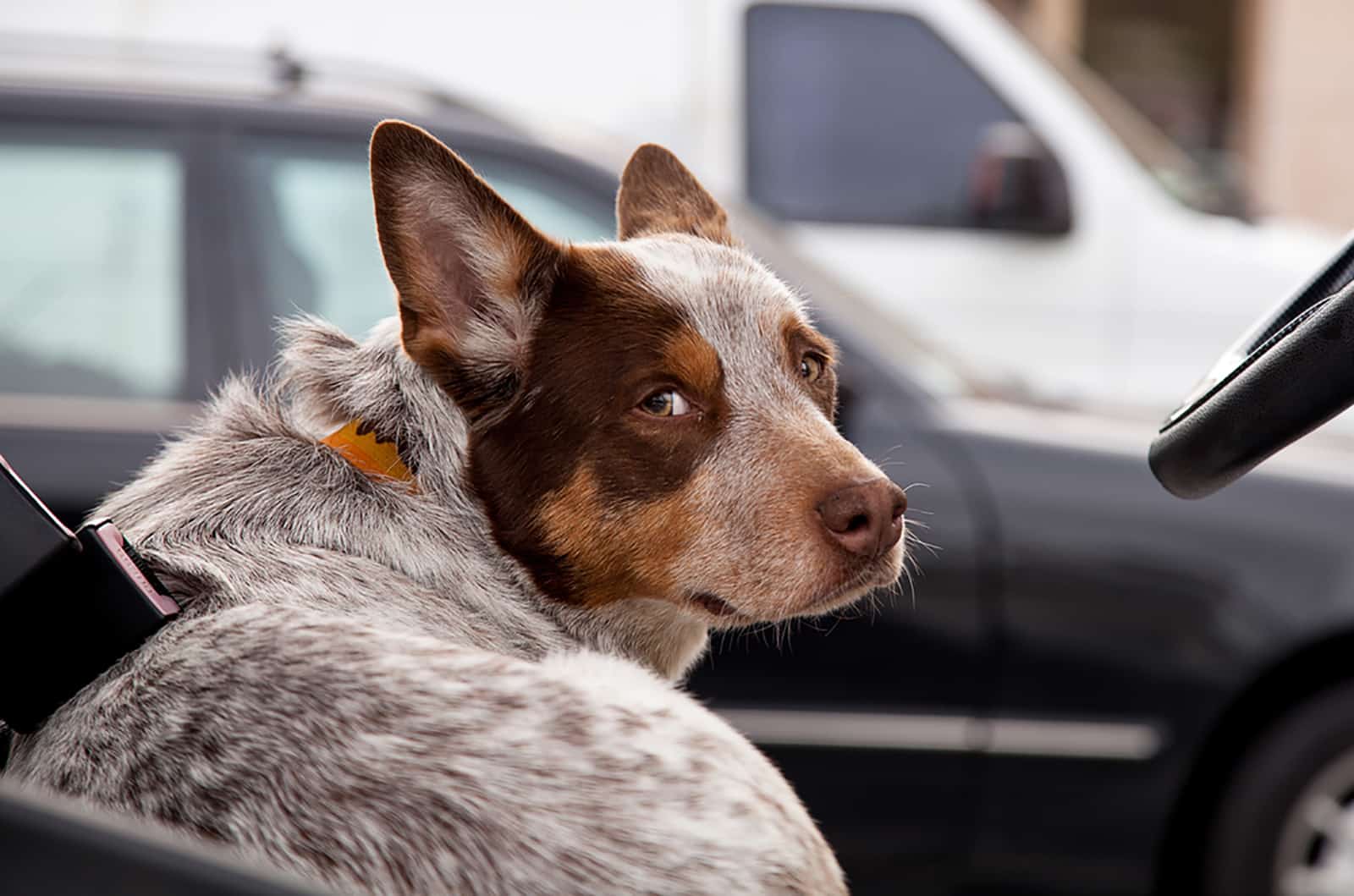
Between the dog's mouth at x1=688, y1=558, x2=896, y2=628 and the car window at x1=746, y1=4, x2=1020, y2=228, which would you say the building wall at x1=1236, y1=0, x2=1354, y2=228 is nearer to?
the car window at x1=746, y1=4, x2=1020, y2=228

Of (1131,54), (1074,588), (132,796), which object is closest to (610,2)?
(1074,588)

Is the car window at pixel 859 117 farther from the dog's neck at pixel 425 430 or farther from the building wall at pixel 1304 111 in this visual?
the building wall at pixel 1304 111

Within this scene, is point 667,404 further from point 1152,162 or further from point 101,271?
point 1152,162

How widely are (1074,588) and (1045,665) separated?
0.68 feet

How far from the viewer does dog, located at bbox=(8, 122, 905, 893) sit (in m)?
1.21

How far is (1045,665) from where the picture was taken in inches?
171

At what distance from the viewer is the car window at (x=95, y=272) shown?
4.06 meters

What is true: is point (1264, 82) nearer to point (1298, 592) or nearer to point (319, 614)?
point (1298, 592)

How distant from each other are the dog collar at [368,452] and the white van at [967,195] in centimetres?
564

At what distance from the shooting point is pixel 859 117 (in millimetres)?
7398

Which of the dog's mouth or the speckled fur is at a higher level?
the speckled fur

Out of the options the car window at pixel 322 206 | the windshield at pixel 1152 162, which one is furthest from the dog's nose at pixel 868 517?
the windshield at pixel 1152 162

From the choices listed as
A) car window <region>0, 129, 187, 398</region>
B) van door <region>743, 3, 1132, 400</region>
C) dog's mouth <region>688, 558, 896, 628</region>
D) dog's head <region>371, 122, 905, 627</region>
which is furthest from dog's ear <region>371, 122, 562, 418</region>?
van door <region>743, 3, 1132, 400</region>

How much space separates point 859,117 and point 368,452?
6.03 m
